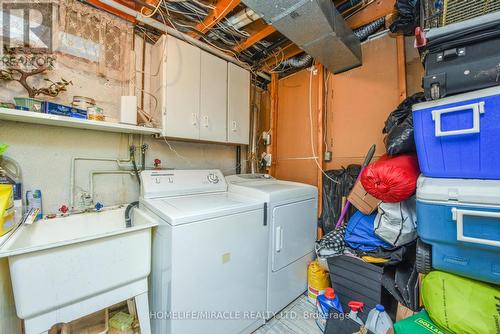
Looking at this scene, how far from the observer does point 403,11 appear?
1582mm

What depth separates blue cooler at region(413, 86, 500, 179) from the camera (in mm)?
919

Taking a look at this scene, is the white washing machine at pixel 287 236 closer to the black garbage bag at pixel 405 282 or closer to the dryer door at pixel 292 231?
the dryer door at pixel 292 231

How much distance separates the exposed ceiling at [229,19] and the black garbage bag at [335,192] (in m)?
1.41

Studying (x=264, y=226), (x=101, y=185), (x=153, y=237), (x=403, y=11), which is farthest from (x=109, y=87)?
(x=403, y=11)

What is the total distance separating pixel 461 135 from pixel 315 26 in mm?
1212

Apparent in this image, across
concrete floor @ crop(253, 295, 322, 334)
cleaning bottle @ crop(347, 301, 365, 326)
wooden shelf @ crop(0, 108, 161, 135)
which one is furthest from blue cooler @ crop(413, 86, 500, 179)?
wooden shelf @ crop(0, 108, 161, 135)

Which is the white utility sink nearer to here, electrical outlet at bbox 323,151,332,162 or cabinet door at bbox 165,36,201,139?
cabinet door at bbox 165,36,201,139

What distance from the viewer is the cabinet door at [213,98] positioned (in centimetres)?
198

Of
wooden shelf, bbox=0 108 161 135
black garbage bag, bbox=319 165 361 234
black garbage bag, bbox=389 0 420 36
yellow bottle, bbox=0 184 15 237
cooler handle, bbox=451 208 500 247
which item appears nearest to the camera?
cooler handle, bbox=451 208 500 247

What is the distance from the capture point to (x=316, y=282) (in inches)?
Answer: 75.1

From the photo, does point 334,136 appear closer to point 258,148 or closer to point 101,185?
point 258,148

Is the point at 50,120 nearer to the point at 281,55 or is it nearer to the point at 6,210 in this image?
the point at 6,210

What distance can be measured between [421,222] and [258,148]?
2135 millimetres

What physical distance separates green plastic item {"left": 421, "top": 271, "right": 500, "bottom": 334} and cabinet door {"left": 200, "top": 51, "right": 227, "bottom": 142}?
1931mm
